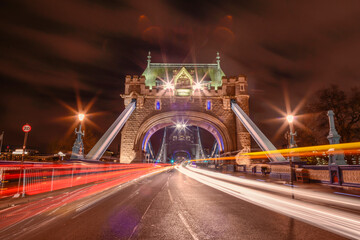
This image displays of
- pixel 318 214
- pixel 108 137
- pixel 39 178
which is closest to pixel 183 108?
pixel 108 137

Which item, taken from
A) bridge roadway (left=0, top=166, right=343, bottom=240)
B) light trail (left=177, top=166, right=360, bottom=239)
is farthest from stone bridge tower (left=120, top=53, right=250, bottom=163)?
bridge roadway (left=0, top=166, right=343, bottom=240)

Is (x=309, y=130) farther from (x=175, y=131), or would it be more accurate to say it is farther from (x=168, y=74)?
(x=175, y=131)

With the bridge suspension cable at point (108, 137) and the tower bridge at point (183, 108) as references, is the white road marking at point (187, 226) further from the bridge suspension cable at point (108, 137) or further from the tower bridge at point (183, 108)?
the tower bridge at point (183, 108)

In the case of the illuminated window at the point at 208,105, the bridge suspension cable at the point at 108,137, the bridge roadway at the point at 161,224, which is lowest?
the bridge roadway at the point at 161,224

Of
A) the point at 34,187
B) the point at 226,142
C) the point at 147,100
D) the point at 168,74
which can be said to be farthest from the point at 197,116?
the point at 34,187

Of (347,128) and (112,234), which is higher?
(347,128)

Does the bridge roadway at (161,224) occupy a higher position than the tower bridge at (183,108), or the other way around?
the tower bridge at (183,108)

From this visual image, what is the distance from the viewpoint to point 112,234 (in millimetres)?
3658

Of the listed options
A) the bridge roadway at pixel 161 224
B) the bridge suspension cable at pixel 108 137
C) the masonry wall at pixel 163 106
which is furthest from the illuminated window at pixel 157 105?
the bridge roadway at pixel 161 224

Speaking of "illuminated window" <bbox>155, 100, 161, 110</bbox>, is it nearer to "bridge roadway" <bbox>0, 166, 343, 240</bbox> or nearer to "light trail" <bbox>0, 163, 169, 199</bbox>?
"light trail" <bbox>0, 163, 169, 199</bbox>

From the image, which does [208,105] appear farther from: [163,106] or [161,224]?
[161,224]

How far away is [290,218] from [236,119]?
75.5 feet

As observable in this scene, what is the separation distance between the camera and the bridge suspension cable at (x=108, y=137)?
19.8 metres

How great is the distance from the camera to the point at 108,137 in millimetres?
22453
